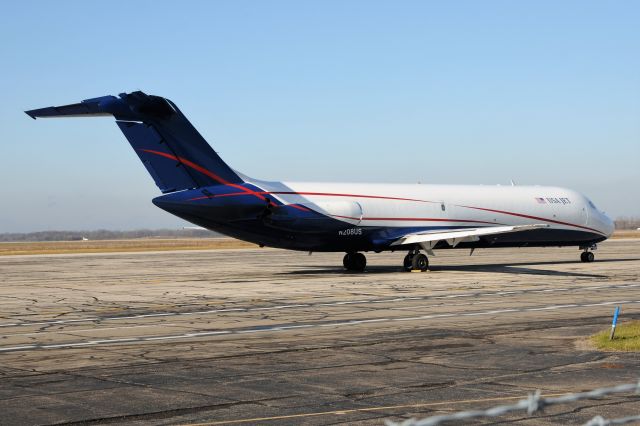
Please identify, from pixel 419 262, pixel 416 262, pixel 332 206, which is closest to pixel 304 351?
pixel 332 206

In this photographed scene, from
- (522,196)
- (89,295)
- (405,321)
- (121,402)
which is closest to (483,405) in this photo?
(121,402)

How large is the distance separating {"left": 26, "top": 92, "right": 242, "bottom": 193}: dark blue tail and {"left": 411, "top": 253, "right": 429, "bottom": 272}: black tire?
1015 centimetres

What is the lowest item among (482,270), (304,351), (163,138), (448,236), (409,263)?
(304,351)

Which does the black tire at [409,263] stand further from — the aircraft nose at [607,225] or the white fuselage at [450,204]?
the aircraft nose at [607,225]

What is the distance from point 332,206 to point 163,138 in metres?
8.14

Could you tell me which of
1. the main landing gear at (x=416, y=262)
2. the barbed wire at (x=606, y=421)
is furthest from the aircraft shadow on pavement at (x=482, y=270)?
the barbed wire at (x=606, y=421)

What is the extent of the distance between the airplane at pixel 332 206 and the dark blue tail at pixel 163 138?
0.04 metres

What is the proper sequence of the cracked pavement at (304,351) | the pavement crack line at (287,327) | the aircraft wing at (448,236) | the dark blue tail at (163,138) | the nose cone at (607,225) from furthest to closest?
the nose cone at (607,225), the aircraft wing at (448,236), the dark blue tail at (163,138), the pavement crack line at (287,327), the cracked pavement at (304,351)

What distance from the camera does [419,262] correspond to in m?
41.6

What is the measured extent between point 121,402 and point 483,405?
4.65 m

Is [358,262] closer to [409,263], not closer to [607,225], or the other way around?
[409,263]

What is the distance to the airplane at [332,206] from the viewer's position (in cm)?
3581

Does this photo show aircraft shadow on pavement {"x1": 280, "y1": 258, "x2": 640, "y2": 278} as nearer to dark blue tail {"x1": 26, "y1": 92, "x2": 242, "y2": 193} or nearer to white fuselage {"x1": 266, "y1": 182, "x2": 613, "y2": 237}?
white fuselage {"x1": 266, "y1": 182, "x2": 613, "y2": 237}

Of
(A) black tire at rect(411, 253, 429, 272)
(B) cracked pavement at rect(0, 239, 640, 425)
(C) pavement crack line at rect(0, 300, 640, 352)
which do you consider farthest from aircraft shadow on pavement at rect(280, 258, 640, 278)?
(C) pavement crack line at rect(0, 300, 640, 352)
